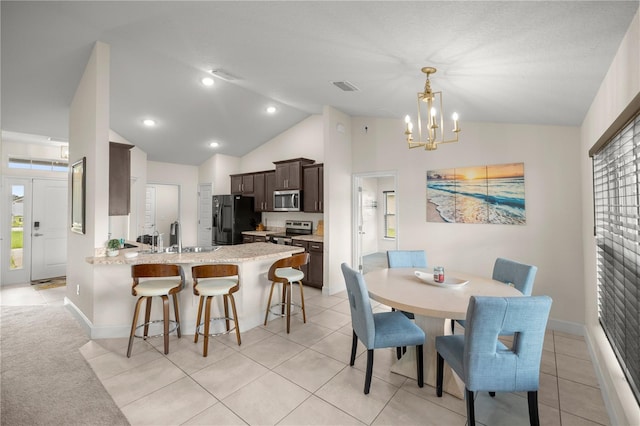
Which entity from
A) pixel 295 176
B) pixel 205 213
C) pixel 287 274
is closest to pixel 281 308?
pixel 287 274

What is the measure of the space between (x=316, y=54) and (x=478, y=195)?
2746 millimetres

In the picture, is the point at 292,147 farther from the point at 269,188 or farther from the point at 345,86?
the point at 345,86

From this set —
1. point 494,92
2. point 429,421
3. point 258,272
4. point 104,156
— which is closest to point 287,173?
point 258,272

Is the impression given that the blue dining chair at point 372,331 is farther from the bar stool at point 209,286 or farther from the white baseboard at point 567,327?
the white baseboard at point 567,327

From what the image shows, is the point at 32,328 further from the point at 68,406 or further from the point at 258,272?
the point at 258,272

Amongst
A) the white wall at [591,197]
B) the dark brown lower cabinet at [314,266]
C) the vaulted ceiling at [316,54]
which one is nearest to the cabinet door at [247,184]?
the vaulted ceiling at [316,54]

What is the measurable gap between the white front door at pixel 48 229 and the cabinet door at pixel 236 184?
10.8ft

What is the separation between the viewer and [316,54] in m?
2.69

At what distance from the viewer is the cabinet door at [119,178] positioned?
3.92 meters

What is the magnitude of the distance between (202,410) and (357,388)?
45.4 inches

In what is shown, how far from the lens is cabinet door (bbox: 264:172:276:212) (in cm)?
619

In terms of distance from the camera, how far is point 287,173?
18.8ft

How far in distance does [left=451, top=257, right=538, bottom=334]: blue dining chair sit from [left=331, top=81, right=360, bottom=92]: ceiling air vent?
2.50 metres

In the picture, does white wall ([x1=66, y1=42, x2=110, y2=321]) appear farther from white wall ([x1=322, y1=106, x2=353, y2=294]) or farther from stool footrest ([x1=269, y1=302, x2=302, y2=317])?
white wall ([x1=322, y1=106, x2=353, y2=294])
